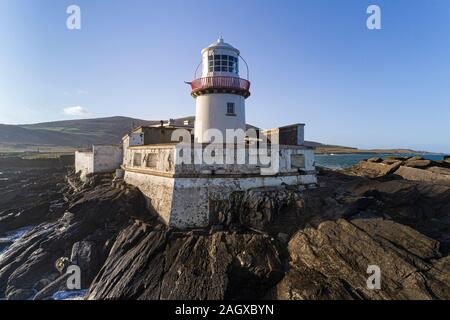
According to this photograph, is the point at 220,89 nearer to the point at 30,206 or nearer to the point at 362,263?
the point at 362,263

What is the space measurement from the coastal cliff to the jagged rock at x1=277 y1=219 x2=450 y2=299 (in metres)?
0.03

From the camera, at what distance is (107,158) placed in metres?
22.4

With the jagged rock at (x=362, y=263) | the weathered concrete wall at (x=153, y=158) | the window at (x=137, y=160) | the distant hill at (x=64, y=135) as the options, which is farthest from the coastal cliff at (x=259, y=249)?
the distant hill at (x=64, y=135)

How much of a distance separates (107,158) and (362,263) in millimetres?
20695

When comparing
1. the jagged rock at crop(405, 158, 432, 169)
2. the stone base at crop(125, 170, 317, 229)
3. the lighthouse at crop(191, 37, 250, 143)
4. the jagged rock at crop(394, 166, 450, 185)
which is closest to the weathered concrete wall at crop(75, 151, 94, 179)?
the lighthouse at crop(191, 37, 250, 143)

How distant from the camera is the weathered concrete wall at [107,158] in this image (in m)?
22.1

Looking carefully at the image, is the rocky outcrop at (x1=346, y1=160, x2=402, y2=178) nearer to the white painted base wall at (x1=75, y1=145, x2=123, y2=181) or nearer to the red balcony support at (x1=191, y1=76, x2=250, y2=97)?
the red balcony support at (x1=191, y1=76, x2=250, y2=97)

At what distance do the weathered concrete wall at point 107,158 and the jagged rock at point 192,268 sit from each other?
13.2 meters

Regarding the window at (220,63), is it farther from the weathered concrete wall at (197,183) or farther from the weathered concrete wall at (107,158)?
the weathered concrete wall at (107,158)
